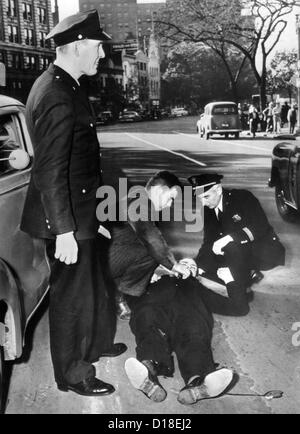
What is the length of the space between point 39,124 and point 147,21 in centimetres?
89

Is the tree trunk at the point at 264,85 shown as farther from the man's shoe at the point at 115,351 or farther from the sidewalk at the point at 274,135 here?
the man's shoe at the point at 115,351

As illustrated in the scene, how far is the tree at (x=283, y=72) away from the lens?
9.75 feet

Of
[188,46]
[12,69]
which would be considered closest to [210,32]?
[188,46]

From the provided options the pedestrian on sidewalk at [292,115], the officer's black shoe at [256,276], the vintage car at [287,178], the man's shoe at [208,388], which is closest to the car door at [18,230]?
the man's shoe at [208,388]

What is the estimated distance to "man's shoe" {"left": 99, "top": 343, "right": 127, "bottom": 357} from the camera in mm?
2662

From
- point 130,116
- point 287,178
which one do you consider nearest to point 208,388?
point 130,116

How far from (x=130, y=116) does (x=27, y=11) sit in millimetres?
729

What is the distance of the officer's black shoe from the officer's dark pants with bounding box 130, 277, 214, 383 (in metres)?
0.83


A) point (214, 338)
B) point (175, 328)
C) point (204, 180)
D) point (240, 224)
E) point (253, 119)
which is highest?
point (253, 119)

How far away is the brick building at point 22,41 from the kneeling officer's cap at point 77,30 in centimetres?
21

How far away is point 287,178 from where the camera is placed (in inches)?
175

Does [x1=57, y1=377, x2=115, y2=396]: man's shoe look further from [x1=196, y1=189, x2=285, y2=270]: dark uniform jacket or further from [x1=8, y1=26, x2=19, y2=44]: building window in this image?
[x1=8, y1=26, x2=19, y2=44]: building window

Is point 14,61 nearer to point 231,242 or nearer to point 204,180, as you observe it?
point 204,180

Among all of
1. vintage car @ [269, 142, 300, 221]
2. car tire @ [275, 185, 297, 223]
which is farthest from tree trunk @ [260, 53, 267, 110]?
car tire @ [275, 185, 297, 223]
